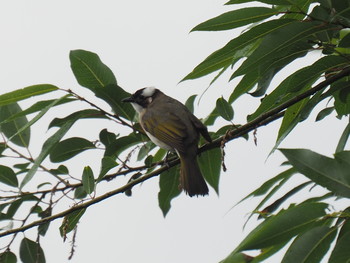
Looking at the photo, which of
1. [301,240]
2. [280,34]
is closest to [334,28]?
[280,34]

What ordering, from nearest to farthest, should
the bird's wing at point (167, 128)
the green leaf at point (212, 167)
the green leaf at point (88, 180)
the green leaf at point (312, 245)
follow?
the green leaf at point (312, 245) → the green leaf at point (88, 180) → the green leaf at point (212, 167) → the bird's wing at point (167, 128)

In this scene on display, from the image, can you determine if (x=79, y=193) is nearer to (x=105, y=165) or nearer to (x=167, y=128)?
(x=105, y=165)

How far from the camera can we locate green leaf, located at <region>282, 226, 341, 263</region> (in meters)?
2.32

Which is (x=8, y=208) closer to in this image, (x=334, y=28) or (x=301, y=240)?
(x=301, y=240)

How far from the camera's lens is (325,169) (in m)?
2.26

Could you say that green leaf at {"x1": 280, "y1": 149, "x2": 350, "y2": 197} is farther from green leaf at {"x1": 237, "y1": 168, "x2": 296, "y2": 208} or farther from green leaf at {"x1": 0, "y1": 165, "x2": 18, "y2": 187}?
green leaf at {"x1": 0, "y1": 165, "x2": 18, "y2": 187}

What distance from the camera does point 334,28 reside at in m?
2.53

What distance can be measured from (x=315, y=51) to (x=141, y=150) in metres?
1.07

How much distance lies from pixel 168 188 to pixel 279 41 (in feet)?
3.84

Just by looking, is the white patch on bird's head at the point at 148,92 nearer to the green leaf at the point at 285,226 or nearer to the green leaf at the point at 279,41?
the green leaf at the point at 279,41

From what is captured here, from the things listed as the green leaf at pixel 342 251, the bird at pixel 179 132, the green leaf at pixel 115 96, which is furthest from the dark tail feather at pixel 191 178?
the green leaf at pixel 342 251

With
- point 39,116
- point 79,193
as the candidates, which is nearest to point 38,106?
point 39,116

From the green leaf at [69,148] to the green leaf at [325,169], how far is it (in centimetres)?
139

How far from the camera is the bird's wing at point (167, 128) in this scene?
13.3 ft
